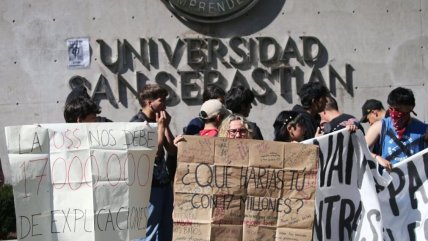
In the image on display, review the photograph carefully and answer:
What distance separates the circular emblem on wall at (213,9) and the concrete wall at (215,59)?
0.11 meters

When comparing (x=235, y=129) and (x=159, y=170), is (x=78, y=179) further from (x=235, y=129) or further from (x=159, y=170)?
(x=159, y=170)

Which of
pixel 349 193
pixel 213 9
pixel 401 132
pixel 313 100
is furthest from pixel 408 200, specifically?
pixel 213 9

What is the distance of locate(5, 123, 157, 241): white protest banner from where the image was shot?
20.8ft

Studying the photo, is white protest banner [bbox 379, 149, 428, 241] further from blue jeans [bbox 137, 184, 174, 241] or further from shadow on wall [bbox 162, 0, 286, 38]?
shadow on wall [bbox 162, 0, 286, 38]

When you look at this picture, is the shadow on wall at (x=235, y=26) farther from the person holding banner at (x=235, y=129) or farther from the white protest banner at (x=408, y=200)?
the person holding banner at (x=235, y=129)

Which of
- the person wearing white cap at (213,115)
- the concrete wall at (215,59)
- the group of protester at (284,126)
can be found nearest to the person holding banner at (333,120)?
the group of protester at (284,126)

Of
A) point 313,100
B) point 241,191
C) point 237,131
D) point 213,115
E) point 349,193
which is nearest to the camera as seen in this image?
point 241,191

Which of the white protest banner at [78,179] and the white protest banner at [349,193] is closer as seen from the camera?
the white protest banner at [78,179]

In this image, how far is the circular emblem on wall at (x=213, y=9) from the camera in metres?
12.3

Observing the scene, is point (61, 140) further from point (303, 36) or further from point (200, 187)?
point (303, 36)

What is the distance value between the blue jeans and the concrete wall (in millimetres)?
3978

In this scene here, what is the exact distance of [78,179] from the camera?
6457mm

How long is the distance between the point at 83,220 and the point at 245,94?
2.53 meters

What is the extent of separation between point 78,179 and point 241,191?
1.12 meters
